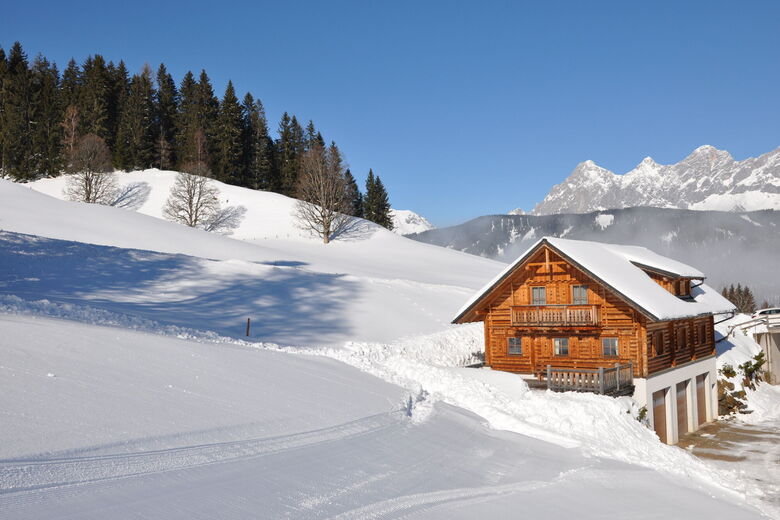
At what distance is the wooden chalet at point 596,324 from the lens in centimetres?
2417

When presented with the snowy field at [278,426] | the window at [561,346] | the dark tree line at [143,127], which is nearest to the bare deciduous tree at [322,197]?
the dark tree line at [143,127]

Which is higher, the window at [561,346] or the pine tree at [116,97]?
the pine tree at [116,97]

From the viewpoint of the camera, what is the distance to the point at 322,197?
63.3 metres

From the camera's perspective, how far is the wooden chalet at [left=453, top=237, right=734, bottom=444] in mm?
24172

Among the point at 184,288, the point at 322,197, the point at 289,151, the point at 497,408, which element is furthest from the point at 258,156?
the point at 497,408

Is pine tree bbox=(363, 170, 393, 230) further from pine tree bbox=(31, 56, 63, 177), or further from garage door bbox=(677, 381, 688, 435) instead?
garage door bbox=(677, 381, 688, 435)

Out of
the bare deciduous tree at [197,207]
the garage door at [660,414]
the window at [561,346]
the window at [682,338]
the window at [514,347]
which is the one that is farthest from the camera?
the bare deciduous tree at [197,207]

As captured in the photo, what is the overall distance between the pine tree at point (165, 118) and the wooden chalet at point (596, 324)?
66.4m

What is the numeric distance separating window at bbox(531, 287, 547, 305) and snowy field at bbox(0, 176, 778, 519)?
5083 millimetres

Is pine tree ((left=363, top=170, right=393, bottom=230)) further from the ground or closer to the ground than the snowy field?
further from the ground

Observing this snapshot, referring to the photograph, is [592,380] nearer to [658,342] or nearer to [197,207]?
[658,342]

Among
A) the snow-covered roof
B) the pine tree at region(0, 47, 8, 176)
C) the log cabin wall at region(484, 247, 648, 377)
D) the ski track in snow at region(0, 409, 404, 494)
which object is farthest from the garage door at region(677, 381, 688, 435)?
the pine tree at region(0, 47, 8, 176)

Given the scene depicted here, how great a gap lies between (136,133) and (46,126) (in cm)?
1145

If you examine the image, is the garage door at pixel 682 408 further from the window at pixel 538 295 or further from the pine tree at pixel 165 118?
the pine tree at pixel 165 118
